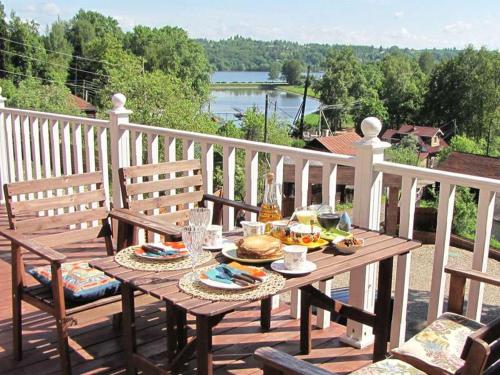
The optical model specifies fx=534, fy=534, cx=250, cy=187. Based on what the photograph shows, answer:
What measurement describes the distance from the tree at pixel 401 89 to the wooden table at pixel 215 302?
5656 cm

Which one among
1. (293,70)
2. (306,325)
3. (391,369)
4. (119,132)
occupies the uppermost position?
(293,70)

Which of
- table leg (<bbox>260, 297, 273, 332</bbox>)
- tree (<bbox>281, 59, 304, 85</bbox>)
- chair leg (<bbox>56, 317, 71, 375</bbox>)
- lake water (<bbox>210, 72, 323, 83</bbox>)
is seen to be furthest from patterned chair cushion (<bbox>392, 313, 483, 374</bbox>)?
lake water (<bbox>210, 72, 323, 83</bbox>)

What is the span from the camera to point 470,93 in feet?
164

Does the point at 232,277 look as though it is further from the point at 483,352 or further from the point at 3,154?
the point at 3,154

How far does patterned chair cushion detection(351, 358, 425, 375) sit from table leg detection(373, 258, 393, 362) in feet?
2.18

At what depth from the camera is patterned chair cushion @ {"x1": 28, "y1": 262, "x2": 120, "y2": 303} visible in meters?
2.40

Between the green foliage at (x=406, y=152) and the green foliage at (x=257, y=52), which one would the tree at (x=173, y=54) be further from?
the green foliage at (x=257, y=52)

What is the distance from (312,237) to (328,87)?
64.7 m

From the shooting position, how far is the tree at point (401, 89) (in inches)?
2285

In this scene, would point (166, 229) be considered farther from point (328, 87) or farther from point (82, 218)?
point (328, 87)

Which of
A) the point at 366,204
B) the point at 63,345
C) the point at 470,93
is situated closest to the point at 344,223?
the point at 366,204

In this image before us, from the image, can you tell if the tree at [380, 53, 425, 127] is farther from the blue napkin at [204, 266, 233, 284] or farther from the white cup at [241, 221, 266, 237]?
the blue napkin at [204, 266, 233, 284]

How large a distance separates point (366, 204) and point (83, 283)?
145 centimetres

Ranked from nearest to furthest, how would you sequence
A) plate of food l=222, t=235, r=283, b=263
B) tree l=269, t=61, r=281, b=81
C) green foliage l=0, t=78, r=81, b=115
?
1. plate of food l=222, t=235, r=283, b=263
2. green foliage l=0, t=78, r=81, b=115
3. tree l=269, t=61, r=281, b=81
